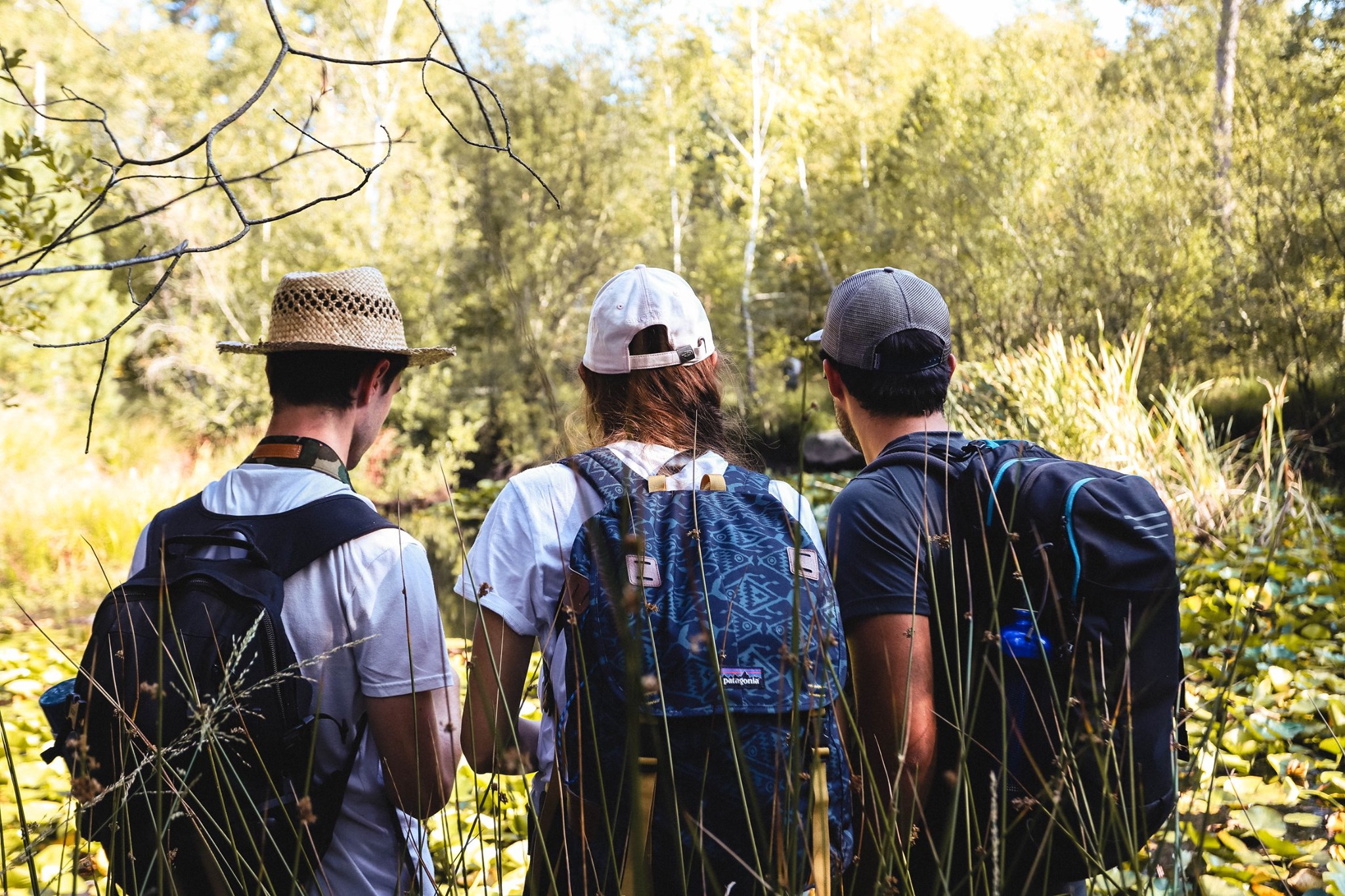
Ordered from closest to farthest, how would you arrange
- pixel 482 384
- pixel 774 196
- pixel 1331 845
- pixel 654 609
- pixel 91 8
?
pixel 654 609, pixel 1331 845, pixel 482 384, pixel 91 8, pixel 774 196

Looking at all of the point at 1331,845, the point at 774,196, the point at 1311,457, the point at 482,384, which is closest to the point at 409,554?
the point at 1331,845

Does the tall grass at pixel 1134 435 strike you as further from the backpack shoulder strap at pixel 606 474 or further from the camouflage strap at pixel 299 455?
the camouflage strap at pixel 299 455

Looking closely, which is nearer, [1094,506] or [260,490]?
[1094,506]

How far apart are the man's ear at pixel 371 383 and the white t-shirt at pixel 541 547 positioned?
1.26ft

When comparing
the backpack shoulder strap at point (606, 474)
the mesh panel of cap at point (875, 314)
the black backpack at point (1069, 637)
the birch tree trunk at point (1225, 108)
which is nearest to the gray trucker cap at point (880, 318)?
the mesh panel of cap at point (875, 314)

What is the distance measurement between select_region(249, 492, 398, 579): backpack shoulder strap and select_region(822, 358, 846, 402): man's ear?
2.51 ft

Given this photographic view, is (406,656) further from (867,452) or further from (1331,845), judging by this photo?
(1331,845)

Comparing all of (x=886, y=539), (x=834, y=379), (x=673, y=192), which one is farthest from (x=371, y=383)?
(x=673, y=192)

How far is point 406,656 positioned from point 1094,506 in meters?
0.99

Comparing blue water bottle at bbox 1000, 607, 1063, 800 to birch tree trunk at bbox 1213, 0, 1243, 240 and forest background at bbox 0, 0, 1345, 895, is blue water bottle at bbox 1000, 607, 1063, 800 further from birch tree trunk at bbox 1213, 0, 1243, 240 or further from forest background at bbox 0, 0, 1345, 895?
birch tree trunk at bbox 1213, 0, 1243, 240

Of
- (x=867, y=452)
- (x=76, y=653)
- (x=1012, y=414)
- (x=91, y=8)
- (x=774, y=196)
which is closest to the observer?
(x=867, y=452)

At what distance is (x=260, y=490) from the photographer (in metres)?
1.50

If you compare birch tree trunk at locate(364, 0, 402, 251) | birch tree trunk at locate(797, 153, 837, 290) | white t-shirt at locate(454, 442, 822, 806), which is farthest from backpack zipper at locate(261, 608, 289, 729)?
birch tree trunk at locate(797, 153, 837, 290)

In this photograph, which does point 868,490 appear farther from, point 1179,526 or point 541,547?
point 1179,526
